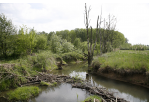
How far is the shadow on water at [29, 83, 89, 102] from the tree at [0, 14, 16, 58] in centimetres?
787

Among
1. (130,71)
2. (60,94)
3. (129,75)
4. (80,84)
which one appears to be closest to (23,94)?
(60,94)

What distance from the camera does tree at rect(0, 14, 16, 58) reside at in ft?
38.7

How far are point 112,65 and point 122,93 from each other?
3.67m

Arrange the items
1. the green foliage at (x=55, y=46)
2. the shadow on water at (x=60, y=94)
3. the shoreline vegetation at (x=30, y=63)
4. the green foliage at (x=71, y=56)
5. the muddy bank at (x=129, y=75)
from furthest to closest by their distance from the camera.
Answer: the green foliage at (x=55, y=46) → the green foliage at (x=71, y=56) → the shoreline vegetation at (x=30, y=63) → the muddy bank at (x=129, y=75) → the shadow on water at (x=60, y=94)

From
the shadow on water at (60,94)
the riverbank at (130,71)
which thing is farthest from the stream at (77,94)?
the riverbank at (130,71)

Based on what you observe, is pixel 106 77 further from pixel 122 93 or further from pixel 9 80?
pixel 9 80

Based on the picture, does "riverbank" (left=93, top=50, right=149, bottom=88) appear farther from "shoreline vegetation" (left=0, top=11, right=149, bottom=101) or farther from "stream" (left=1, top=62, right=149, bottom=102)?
"stream" (left=1, top=62, right=149, bottom=102)

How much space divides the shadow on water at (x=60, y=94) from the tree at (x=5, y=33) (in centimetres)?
787

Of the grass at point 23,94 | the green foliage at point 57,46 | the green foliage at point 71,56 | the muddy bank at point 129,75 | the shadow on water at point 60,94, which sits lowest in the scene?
the shadow on water at point 60,94

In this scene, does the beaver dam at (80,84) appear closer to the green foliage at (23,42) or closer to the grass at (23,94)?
the grass at (23,94)

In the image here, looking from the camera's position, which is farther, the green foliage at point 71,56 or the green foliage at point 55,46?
the green foliage at point 55,46

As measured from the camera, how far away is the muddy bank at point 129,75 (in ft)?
25.2

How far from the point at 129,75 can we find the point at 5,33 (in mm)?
13990

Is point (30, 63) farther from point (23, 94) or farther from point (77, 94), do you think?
point (77, 94)
